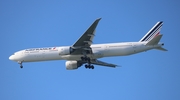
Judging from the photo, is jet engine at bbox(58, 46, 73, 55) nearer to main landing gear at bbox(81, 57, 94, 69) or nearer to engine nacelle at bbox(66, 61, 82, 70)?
main landing gear at bbox(81, 57, 94, 69)

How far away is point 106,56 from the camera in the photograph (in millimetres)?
45344

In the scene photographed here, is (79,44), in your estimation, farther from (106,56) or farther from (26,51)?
(26,51)

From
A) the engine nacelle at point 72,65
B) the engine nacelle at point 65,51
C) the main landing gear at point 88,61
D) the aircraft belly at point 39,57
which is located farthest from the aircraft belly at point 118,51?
the aircraft belly at point 39,57

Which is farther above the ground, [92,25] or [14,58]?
[92,25]

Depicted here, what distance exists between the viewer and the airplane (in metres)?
43.2

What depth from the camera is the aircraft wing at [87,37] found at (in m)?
40.7

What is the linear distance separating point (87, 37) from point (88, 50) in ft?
8.76

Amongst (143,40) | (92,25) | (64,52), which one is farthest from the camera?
(143,40)

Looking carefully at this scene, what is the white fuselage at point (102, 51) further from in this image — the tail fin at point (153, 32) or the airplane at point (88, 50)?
the tail fin at point (153, 32)

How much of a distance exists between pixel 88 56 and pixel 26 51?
9.10 meters

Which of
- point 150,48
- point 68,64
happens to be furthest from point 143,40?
point 68,64

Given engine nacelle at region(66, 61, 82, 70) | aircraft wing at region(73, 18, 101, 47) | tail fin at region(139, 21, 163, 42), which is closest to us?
aircraft wing at region(73, 18, 101, 47)

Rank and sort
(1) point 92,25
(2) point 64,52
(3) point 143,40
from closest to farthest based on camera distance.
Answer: (1) point 92,25 → (2) point 64,52 → (3) point 143,40

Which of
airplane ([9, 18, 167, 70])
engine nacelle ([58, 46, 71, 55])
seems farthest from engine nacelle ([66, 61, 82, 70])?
engine nacelle ([58, 46, 71, 55])
